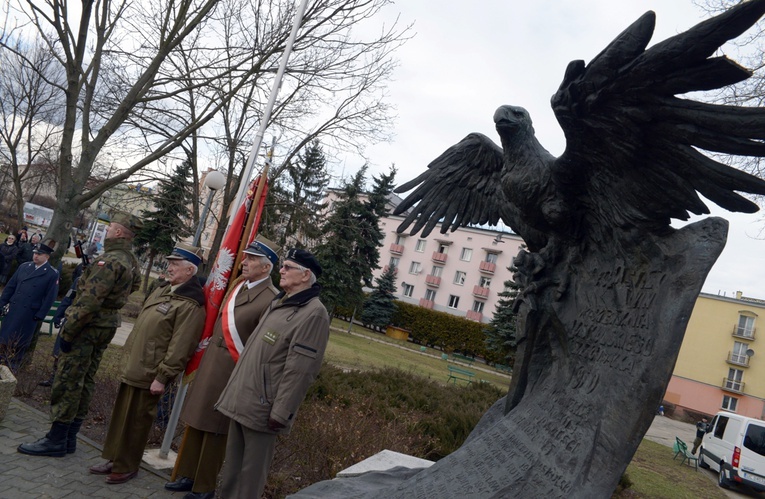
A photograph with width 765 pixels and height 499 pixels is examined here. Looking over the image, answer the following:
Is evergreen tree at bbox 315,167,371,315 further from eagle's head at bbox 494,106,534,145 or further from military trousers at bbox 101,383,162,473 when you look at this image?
eagle's head at bbox 494,106,534,145

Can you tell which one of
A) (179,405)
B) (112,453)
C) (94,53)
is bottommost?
(112,453)

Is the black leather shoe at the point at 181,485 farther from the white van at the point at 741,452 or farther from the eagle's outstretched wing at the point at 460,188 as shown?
the white van at the point at 741,452

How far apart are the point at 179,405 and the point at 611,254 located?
4.30 metres

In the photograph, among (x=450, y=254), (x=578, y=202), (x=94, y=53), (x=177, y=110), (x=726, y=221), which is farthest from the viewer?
(x=450, y=254)

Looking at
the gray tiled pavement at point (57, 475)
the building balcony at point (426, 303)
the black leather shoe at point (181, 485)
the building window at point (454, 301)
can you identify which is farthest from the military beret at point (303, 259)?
the building window at point (454, 301)

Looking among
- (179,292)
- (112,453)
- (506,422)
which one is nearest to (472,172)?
(506,422)

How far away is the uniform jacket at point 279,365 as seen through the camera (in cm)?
350

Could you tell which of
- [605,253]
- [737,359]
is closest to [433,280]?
[737,359]

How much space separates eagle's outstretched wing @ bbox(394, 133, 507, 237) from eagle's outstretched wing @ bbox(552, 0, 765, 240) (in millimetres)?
1385

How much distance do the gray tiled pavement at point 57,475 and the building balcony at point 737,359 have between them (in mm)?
42728

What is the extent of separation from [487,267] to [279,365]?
1646 inches

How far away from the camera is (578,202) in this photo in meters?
Answer: 3.36

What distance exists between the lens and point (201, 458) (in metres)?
4.17

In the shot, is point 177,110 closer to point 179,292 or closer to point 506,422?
point 179,292
